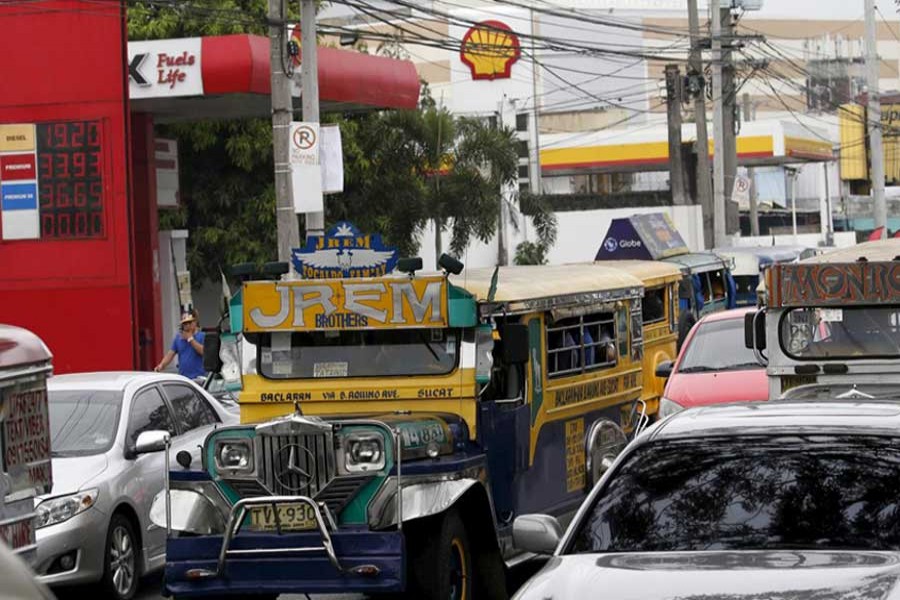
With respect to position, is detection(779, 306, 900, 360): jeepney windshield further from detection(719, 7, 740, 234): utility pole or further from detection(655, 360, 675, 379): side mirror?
detection(719, 7, 740, 234): utility pole

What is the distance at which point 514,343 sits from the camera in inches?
439

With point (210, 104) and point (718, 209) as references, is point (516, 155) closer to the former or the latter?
point (718, 209)

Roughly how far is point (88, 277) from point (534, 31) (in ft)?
184

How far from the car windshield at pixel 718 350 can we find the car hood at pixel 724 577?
1041cm

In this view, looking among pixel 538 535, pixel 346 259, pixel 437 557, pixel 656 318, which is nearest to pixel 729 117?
pixel 656 318

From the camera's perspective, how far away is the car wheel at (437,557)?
9.85m

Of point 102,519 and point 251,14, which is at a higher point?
point 251,14

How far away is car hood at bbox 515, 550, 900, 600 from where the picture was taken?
18.2ft

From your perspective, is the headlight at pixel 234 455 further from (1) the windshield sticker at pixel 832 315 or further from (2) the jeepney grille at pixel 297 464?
(1) the windshield sticker at pixel 832 315

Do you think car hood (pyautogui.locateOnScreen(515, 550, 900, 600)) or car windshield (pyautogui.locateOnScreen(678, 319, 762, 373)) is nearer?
car hood (pyautogui.locateOnScreen(515, 550, 900, 600))

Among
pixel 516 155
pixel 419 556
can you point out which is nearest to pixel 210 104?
pixel 516 155

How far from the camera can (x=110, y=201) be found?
968 inches

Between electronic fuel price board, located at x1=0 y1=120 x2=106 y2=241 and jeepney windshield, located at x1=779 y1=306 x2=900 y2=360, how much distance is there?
13.8 m

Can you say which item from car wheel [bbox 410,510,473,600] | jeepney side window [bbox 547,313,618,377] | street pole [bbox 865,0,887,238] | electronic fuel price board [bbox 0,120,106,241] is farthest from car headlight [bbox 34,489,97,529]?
street pole [bbox 865,0,887,238]
